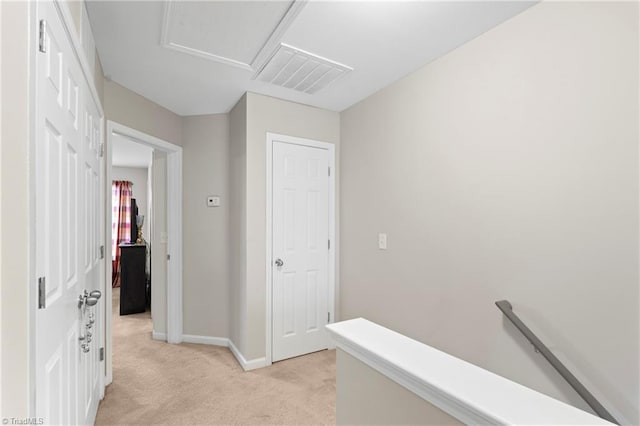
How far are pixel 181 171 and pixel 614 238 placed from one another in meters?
3.44

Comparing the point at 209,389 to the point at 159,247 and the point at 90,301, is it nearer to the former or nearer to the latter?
the point at 90,301

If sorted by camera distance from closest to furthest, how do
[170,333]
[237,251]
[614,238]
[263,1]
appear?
1. [614,238]
2. [263,1]
3. [237,251]
4. [170,333]

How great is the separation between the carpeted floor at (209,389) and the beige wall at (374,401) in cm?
112

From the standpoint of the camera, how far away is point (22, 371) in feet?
2.78

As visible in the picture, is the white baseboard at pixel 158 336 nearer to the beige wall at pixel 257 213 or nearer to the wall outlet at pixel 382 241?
the beige wall at pixel 257 213

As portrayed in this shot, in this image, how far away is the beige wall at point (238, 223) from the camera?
291 cm

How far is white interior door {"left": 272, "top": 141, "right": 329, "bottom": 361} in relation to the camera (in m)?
3.00

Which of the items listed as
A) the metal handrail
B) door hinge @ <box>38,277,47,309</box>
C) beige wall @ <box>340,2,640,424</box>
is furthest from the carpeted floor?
door hinge @ <box>38,277,47,309</box>

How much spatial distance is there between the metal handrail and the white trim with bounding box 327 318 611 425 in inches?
38.2

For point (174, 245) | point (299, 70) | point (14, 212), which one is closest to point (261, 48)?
point (299, 70)

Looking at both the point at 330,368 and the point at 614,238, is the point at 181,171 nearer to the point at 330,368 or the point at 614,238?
the point at 330,368

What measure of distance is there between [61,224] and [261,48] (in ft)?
5.05

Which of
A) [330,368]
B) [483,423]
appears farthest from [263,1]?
[330,368]

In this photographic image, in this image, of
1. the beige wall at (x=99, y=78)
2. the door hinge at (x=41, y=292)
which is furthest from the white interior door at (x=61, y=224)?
the beige wall at (x=99, y=78)
